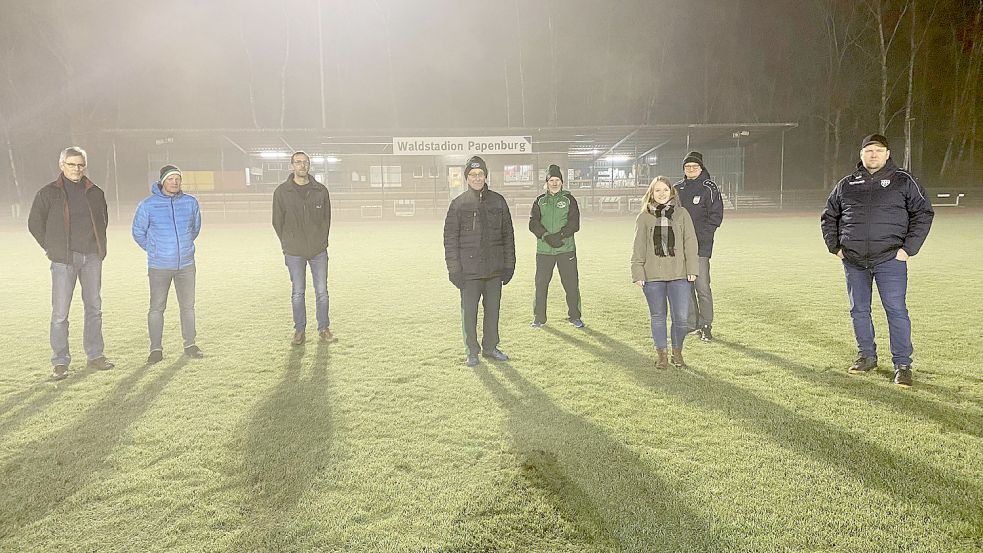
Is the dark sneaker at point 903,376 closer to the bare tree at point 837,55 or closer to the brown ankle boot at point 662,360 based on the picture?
the brown ankle boot at point 662,360

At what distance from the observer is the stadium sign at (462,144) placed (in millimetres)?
28125

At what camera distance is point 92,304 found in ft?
18.3

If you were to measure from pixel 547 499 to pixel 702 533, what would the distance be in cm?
76

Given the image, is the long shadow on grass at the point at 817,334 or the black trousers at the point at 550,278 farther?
the black trousers at the point at 550,278

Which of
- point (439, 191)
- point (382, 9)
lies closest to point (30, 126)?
point (382, 9)

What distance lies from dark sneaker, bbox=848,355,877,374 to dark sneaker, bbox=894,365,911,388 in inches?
10.4

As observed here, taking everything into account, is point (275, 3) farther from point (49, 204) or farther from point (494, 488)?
point (494, 488)

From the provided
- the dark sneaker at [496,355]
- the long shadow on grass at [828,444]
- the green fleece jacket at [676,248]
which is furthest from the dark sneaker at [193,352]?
the green fleece jacket at [676,248]

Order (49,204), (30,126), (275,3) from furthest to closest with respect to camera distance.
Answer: (30,126), (275,3), (49,204)

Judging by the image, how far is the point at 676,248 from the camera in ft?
17.0

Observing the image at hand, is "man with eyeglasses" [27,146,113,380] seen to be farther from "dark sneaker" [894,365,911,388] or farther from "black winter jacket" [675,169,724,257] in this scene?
"dark sneaker" [894,365,911,388]

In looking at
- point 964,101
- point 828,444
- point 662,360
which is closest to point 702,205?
point 662,360

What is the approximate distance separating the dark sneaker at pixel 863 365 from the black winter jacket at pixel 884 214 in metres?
0.84

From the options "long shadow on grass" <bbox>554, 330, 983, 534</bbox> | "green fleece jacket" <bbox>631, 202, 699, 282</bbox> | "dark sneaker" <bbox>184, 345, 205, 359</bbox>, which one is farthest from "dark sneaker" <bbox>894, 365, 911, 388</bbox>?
"dark sneaker" <bbox>184, 345, 205, 359</bbox>
